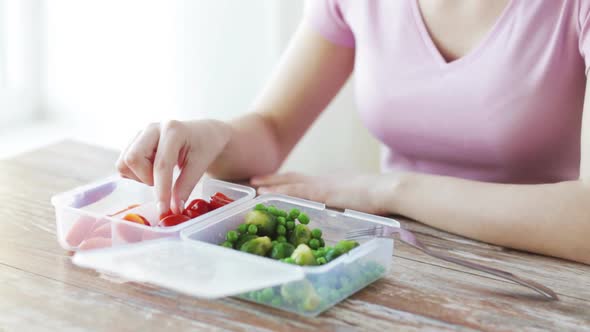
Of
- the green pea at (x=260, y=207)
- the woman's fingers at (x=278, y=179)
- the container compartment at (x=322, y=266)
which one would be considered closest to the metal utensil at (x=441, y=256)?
the container compartment at (x=322, y=266)

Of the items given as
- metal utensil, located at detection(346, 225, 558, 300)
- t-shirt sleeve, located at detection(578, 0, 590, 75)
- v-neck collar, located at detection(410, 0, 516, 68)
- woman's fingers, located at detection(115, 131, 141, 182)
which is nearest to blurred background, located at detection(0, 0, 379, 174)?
v-neck collar, located at detection(410, 0, 516, 68)

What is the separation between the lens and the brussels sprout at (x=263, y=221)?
96cm

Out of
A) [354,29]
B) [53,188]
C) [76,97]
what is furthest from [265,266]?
[76,97]

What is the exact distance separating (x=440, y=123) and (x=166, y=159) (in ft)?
1.73

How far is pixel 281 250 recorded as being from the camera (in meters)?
0.90

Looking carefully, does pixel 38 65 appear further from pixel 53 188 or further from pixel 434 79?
pixel 434 79

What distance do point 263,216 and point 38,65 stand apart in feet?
6.88

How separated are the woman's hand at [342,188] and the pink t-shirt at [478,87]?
0.20 meters

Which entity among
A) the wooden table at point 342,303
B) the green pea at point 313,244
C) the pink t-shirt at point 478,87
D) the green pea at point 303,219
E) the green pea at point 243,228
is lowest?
the wooden table at point 342,303

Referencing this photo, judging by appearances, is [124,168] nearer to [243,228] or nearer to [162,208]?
[162,208]

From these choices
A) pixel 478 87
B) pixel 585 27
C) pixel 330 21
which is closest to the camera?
pixel 585 27

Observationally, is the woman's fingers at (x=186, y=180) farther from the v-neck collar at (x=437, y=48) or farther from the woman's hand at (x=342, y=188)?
the v-neck collar at (x=437, y=48)

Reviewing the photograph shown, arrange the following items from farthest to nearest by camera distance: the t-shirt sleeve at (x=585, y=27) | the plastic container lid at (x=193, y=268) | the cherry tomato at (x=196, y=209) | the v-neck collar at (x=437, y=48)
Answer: the v-neck collar at (x=437, y=48)
the t-shirt sleeve at (x=585, y=27)
the cherry tomato at (x=196, y=209)
the plastic container lid at (x=193, y=268)

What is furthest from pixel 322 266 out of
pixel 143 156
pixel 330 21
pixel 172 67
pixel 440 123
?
pixel 172 67
